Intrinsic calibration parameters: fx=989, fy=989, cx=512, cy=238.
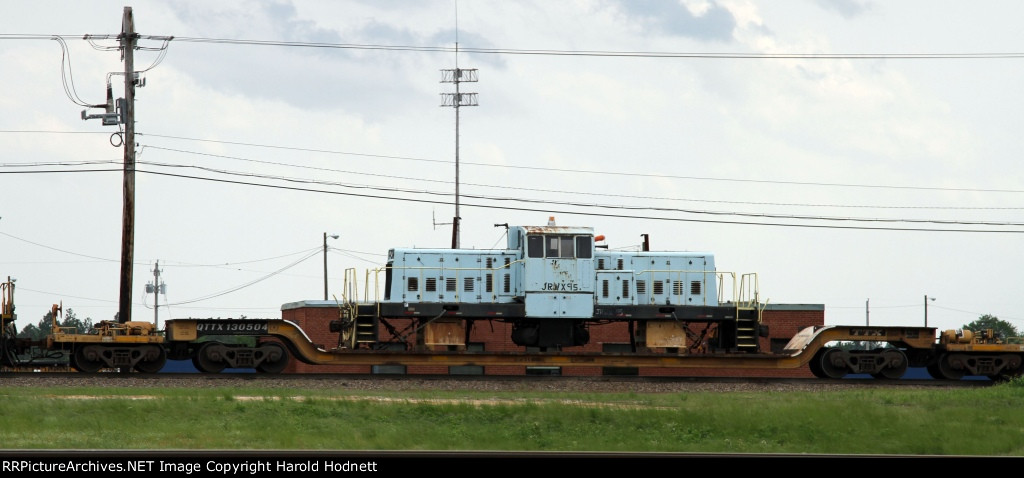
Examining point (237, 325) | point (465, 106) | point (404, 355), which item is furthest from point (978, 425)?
point (465, 106)

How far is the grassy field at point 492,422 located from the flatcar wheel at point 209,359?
378 cm

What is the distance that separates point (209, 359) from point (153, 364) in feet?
4.02

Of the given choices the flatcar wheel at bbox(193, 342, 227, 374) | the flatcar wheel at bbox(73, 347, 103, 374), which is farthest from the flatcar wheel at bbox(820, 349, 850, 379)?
the flatcar wheel at bbox(73, 347, 103, 374)

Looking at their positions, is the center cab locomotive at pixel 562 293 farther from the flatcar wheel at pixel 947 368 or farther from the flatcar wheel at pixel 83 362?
the flatcar wheel at pixel 83 362

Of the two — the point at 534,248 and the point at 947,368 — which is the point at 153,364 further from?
the point at 947,368

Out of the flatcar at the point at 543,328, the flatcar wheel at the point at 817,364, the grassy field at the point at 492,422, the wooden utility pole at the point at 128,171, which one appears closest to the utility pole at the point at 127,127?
the wooden utility pole at the point at 128,171

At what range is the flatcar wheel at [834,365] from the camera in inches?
877

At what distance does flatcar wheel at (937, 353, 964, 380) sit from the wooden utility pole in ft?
65.0

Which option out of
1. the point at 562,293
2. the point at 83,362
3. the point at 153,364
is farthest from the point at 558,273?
the point at 83,362

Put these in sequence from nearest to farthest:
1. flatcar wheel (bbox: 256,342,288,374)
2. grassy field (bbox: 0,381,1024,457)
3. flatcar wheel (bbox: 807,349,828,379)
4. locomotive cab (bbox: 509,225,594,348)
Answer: grassy field (bbox: 0,381,1024,457) < flatcar wheel (bbox: 256,342,288,374) < locomotive cab (bbox: 509,225,594,348) < flatcar wheel (bbox: 807,349,828,379)

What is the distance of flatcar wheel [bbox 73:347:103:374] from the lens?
2064 cm

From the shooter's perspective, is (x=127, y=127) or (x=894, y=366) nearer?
(x=894, y=366)

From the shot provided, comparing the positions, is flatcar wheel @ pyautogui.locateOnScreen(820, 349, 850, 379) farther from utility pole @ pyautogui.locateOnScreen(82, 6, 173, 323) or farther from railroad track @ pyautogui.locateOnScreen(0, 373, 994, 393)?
utility pole @ pyautogui.locateOnScreen(82, 6, 173, 323)

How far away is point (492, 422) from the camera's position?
14.4 metres
